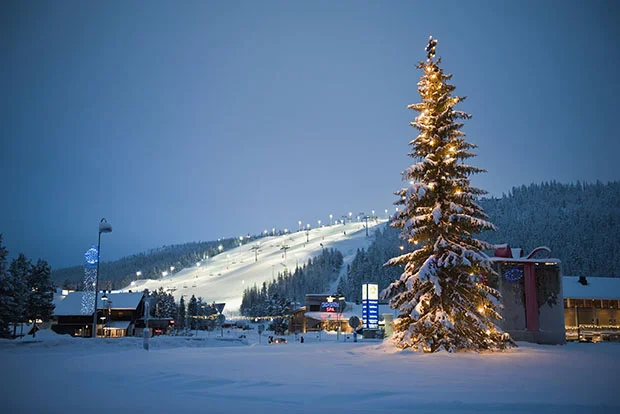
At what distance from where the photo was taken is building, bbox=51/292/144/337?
69.0 m

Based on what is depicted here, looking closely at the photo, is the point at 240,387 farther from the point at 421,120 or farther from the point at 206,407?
the point at 421,120

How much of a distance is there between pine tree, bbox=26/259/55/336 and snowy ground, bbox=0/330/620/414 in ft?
156

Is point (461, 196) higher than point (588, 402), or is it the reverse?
point (461, 196)

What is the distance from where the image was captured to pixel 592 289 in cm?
5653

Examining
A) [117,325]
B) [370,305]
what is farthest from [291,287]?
[370,305]

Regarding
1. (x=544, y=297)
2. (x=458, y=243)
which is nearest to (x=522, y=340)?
(x=544, y=297)

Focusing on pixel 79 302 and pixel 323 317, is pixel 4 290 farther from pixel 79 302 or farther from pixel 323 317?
pixel 323 317

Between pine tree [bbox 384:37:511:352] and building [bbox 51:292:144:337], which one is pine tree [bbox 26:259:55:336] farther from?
pine tree [bbox 384:37:511:352]

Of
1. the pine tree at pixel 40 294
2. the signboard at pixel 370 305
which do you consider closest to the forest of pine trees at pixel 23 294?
the pine tree at pixel 40 294

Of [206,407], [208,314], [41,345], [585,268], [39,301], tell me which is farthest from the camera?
[208,314]

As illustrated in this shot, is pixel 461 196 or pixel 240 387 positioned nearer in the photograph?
pixel 240 387

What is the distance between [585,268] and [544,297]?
117m

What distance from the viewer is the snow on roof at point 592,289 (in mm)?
54531

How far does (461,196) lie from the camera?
22.2m
